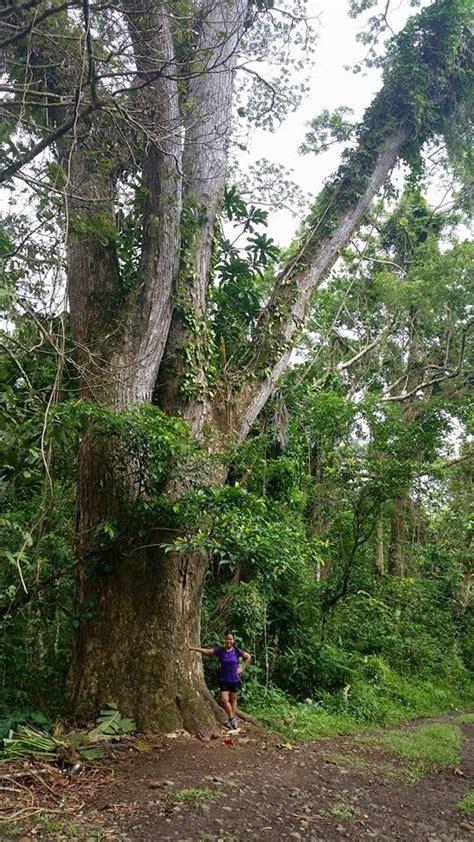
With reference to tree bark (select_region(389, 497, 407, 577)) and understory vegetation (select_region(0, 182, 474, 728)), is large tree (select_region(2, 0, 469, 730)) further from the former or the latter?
tree bark (select_region(389, 497, 407, 577))

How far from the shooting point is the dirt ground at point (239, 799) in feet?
10.7

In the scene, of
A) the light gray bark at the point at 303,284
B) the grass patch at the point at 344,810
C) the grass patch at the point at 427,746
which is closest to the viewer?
the grass patch at the point at 344,810

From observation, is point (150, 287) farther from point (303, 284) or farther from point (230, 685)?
point (230, 685)

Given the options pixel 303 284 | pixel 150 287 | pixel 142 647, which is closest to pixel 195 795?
pixel 142 647

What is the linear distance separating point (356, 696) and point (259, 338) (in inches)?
204

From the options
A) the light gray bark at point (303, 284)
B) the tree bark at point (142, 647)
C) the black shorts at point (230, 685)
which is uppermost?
the light gray bark at point (303, 284)

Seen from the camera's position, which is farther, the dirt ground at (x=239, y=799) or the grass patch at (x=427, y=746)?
the grass patch at (x=427, y=746)

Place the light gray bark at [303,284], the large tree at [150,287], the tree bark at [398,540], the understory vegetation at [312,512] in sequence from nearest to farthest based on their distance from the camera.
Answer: the large tree at [150,287] < the understory vegetation at [312,512] < the light gray bark at [303,284] < the tree bark at [398,540]

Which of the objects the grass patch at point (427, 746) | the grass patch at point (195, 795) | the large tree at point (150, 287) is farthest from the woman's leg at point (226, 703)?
the grass patch at point (195, 795)

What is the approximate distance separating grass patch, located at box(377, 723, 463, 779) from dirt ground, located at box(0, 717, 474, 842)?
0.32 m

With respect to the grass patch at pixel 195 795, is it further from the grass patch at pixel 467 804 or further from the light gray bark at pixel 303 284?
the light gray bark at pixel 303 284

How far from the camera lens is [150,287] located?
5.81m

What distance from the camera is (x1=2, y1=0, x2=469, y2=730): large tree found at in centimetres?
454

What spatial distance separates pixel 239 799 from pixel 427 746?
→ 3421 mm
